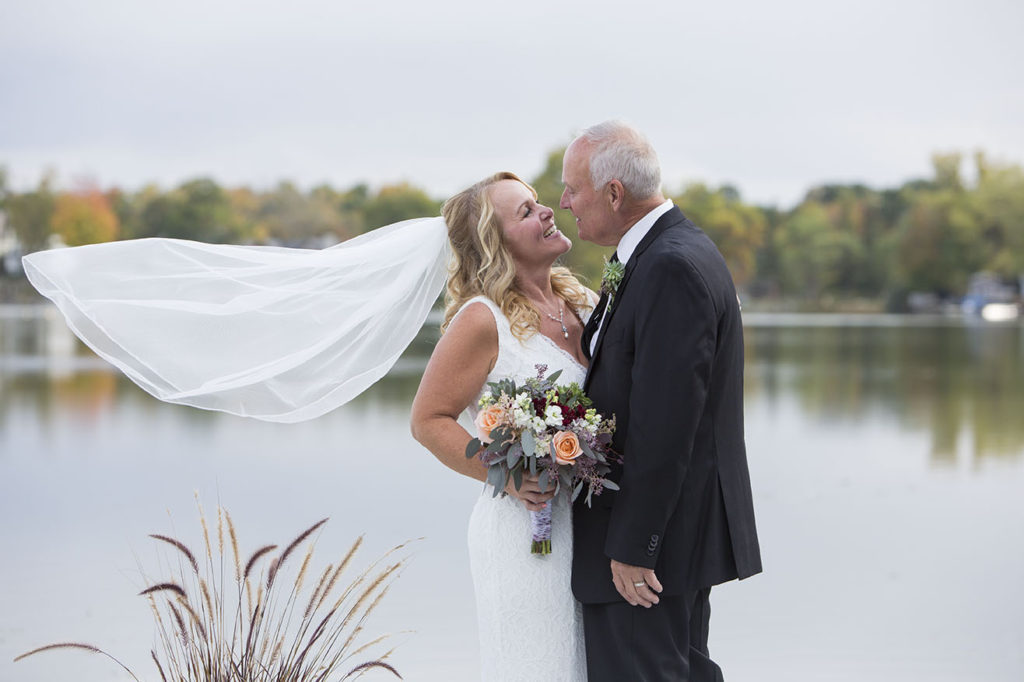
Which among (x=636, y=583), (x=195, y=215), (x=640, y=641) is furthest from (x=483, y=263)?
(x=195, y=215)

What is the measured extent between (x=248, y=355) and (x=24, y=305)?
105227 millimetres

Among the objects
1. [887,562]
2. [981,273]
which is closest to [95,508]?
[887,562]

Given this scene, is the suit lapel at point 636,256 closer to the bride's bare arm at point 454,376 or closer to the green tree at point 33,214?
the bride's bare arm at point 454,376

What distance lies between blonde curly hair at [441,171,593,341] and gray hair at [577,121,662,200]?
1.90 feet

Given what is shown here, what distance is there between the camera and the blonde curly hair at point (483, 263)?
3.92 meters

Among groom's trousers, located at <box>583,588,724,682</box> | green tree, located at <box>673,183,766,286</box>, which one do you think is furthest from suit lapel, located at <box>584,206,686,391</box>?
green tree, located at <box>673,183,766,286</box>

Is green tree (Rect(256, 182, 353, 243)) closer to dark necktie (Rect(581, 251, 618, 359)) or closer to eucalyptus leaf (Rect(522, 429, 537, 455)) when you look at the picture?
dark necktie (Rect(581, 251, 618, 359))

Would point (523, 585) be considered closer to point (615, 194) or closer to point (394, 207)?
point (615, 194)

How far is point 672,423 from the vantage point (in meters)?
3.23

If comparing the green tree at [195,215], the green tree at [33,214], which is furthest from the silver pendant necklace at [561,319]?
the green tree at [33,214]

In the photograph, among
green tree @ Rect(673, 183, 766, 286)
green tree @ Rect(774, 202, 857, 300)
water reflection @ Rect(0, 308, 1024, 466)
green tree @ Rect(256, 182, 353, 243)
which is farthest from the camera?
green tree @ Rect(673, 183, 766, 286)

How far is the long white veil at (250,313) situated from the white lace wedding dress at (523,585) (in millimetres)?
640

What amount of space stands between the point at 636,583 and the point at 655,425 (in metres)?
0.54

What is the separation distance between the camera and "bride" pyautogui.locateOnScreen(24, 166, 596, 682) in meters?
3.80
